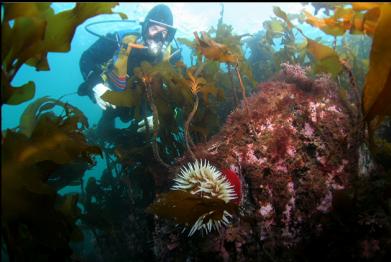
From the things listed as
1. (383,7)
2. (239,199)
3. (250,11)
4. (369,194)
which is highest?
(383,7)

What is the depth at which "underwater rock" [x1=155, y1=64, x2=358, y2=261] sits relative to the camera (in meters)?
2.15

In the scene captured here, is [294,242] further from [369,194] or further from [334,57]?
[334,57]

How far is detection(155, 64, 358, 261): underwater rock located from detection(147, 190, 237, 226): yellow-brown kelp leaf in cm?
23

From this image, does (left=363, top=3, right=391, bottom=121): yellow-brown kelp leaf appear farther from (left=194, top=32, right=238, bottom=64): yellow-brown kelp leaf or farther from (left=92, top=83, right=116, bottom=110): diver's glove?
(left=92, top=83, right=116, bottom=110): diver's glove

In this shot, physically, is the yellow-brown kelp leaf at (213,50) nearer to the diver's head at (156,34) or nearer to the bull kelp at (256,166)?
the bull kelp at (256,166)

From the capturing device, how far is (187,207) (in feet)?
6.54

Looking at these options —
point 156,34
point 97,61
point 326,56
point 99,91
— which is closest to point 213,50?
point 326,56

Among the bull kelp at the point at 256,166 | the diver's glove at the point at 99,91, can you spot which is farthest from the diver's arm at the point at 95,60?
the bull kelp at the point at 256,166

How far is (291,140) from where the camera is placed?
8.12 feet

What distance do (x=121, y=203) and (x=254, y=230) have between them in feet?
12.1

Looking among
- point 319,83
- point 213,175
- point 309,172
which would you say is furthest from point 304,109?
point 213,175

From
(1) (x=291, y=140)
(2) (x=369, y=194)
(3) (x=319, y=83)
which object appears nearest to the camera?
(2) (x=369, y=194)

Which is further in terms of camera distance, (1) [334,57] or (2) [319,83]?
(2) [319,83]

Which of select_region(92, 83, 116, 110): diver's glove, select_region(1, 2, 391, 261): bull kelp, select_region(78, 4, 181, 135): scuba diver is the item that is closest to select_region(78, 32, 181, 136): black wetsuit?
select_region(78, 4, 181, 135): scuba diver
